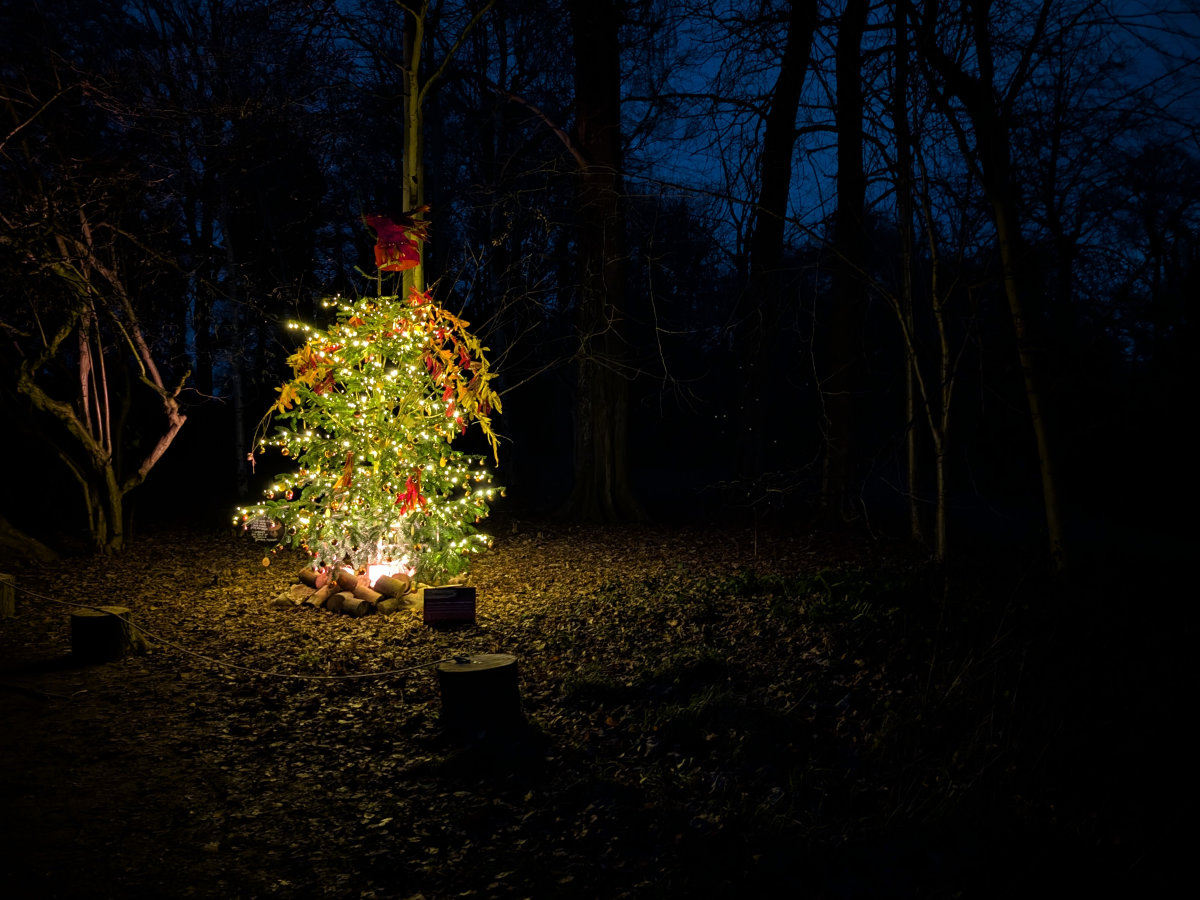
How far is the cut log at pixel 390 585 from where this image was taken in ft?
21.3

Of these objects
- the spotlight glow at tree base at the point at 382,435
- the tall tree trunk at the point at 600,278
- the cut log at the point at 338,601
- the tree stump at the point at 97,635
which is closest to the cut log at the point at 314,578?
the spotlight glow at tree base at the point at 382,435

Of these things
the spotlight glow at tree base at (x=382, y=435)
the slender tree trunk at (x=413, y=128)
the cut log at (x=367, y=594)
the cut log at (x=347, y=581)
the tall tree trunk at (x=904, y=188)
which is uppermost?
the slender tree trunk at (x=413, y=128)

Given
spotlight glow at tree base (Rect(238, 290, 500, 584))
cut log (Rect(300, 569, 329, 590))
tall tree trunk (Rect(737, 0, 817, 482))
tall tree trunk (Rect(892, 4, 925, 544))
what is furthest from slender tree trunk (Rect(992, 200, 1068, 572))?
cut log (Rect(300, 569, 329, 590))

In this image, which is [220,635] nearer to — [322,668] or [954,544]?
A: [322,668]

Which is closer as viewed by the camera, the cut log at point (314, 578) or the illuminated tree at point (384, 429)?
the illuminated tree at point (384, 429)

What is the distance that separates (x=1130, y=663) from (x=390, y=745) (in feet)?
12.8

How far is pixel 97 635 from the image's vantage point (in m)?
5.04

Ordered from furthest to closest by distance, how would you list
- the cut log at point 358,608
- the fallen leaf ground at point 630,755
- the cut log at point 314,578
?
the cut log at point 314,578
the cut log at point 358,608
the fallen leaf ground at point 630,755

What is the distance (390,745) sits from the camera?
3898 mm

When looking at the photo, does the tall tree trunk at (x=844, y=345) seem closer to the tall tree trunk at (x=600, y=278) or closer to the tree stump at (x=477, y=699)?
the tall tree trunk at (x=600, y=278)

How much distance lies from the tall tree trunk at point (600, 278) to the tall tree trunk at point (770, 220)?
1.80 m

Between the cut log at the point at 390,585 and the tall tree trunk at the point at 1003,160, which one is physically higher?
the tall tree trunk at the point at 1003,160

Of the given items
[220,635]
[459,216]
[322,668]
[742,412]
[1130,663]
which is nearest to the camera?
[1130,663]

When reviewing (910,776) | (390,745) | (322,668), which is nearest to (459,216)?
(322,668)
